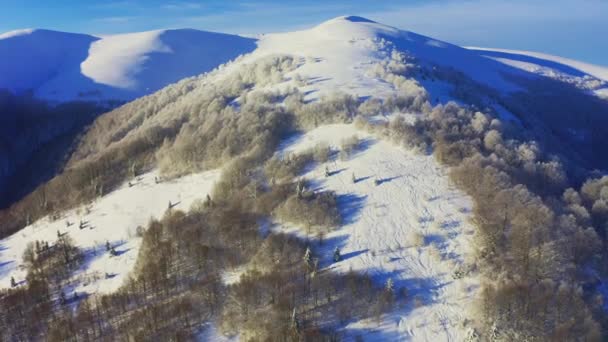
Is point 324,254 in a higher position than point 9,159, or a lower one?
higher

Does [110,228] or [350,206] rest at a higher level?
[350,206]

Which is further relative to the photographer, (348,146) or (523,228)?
(348,146)

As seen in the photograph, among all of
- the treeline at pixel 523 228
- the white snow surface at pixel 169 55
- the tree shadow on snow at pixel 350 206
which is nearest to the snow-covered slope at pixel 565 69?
the white snow surface at pixel 169 55

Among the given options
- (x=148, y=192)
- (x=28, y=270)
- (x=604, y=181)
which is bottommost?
(x=28, y=270)

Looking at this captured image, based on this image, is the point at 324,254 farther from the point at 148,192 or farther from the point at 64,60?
the point at 64,60

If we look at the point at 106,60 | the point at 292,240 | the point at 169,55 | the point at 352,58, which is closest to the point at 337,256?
the point at 292,240

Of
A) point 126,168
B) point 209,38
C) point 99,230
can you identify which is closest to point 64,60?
point 209,38

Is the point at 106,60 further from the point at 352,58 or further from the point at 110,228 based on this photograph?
the point at 110,228
